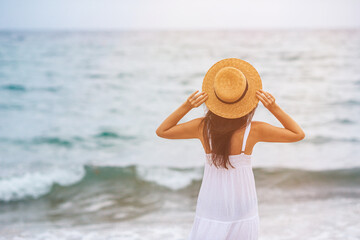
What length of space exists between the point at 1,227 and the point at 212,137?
3442mm

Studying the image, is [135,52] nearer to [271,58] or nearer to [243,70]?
[271,58]

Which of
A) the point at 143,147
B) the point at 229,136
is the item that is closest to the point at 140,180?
the point at 143,147

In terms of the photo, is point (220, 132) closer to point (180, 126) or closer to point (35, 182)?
point (180, 126)

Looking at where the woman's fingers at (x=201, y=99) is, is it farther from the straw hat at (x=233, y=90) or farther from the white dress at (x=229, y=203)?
the white dress at (x=229, y=203)

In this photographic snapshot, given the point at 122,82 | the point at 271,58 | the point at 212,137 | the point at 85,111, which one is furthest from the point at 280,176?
the point at 271,58

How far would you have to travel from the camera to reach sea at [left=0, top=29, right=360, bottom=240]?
4.33 metres

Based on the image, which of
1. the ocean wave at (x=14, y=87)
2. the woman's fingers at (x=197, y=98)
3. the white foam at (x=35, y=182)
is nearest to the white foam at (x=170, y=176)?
the white foam at (x=35, y=182)

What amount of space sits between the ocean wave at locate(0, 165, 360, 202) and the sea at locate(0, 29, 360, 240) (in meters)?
0.02

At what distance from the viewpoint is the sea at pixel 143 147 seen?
4.33 meters

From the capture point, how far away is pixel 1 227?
4316 millimetres

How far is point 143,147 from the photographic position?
345 inches

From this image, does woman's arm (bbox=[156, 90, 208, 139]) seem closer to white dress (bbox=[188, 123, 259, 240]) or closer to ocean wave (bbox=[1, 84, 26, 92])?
white dress (bbox=[188, 123, 259, 240])

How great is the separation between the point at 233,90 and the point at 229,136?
24 cm

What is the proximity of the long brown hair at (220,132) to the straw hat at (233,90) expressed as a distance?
0.06 metres
